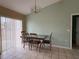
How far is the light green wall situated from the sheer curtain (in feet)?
4.00

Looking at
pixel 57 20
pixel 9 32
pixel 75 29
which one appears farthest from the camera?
pixel 75 29

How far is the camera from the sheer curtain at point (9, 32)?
5357 mm

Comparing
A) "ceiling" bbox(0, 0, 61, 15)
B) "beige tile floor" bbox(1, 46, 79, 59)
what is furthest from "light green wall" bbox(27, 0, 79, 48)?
"beige tile floor" bbox(1, 46, 79, 59)

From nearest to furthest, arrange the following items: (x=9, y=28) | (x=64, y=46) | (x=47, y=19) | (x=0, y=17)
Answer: (x=0, y=17), (x=9, y=28), (x=64, y=46), (x=47, y=19)

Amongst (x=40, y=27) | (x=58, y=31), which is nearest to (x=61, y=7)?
(x=58, y=31)

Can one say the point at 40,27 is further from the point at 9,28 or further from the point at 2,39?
the point at 2,39

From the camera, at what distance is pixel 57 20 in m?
6.54

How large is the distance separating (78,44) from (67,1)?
3.14 metres

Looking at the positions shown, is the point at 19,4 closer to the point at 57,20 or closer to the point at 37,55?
the point at 57,20

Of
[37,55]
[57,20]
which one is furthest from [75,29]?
[37,55]

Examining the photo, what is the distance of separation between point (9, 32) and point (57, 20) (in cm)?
323

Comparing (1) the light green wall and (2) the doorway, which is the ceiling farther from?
(2) the doorway

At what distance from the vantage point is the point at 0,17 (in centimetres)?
494

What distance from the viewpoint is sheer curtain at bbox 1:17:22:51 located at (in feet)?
17.6
